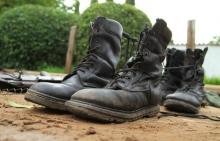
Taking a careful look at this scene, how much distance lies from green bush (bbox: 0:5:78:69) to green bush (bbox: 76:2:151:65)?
201cm

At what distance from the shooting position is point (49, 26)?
38.0 ft

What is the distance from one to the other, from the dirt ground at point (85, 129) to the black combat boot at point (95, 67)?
123 millimetres

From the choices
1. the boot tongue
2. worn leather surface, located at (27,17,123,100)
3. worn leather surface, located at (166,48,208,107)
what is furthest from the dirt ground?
worn leather surface, located at (166,48,208,107)

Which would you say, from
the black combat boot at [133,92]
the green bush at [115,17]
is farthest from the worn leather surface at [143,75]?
the green bush at [115,17]

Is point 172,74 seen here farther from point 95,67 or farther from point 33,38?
point 33,38

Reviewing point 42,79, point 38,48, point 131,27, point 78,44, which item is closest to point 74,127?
point 42,79

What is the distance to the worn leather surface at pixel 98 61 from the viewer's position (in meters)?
2.48

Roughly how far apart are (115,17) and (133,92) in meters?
6.69

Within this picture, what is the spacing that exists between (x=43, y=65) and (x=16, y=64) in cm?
70

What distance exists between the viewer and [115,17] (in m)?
8.94

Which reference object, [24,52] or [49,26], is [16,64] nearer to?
[24,52]

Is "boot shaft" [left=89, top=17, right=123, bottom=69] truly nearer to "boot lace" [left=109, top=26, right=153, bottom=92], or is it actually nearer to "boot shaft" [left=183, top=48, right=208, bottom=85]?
"boot lace" [left=109, top=26, right=153, bottom=92]

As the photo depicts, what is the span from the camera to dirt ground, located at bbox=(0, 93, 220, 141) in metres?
1.67

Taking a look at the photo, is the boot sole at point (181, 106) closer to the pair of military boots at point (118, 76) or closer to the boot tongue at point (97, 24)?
the pair of military boots at point (118, 76)
